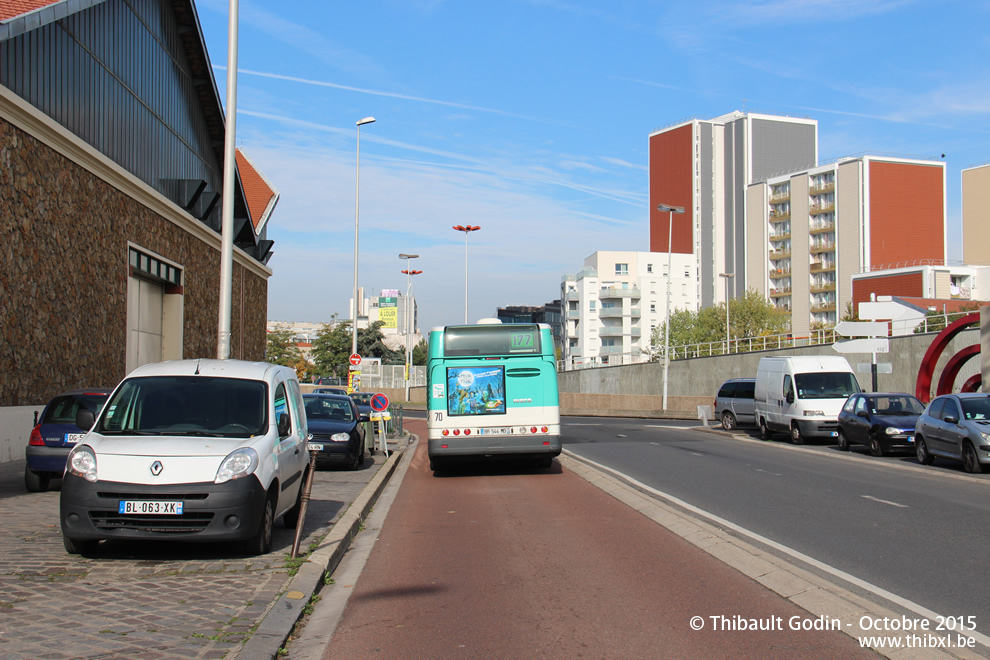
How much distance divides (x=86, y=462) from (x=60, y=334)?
47.4 ft

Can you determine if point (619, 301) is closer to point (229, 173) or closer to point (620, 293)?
point (620, 293)

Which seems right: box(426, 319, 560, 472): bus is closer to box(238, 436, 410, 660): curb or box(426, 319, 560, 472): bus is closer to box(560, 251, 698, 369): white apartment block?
box(238, 436, 410, 660): curb

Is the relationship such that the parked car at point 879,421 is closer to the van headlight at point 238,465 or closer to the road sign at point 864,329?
the road sign at point 864,329

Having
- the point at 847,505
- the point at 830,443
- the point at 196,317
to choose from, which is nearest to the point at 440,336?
the point at 847,505

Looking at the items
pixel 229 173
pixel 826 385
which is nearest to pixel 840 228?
pixel 826 385

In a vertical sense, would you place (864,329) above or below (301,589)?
above

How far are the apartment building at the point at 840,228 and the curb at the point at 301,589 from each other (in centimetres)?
8833

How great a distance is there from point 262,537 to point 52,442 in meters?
6.27

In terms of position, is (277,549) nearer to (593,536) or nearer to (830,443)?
(593,536)

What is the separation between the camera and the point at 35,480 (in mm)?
12680

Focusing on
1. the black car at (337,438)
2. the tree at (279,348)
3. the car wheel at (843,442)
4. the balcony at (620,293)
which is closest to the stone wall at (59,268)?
the black car at (337,438)

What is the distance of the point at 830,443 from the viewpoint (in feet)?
88.9

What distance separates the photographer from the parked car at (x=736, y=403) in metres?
32.7

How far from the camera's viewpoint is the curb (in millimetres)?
5262
